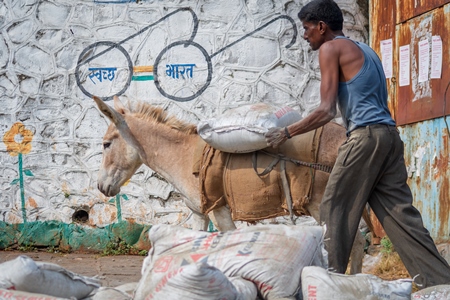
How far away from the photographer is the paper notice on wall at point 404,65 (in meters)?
8.26

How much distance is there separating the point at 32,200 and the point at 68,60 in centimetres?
179

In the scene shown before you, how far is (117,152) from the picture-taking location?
7379mm

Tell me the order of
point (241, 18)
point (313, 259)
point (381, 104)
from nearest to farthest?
1. point (313, 259)
2. point (381, 104)
3. point (241, 18)

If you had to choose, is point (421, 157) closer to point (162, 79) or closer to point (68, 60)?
point (162, 79)

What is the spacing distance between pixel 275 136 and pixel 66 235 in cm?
467

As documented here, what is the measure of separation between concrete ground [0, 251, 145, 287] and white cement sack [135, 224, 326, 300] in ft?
9.88

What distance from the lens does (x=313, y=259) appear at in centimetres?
426

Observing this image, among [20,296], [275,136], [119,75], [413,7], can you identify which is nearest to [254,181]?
[275,136]

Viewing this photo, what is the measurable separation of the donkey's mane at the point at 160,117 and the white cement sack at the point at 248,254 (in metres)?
2.71

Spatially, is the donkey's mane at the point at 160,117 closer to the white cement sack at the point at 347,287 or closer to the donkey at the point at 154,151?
the donkey at the point at 154,151

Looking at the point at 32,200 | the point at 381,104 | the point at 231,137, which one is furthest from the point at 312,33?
the point at 32,200

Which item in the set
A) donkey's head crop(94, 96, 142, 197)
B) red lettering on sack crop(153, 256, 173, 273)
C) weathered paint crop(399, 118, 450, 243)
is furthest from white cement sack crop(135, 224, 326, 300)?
weathered paint crop(399, 118, 450, 243)

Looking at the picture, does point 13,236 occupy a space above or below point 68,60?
below

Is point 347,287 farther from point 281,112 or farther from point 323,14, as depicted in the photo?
point 281,112
